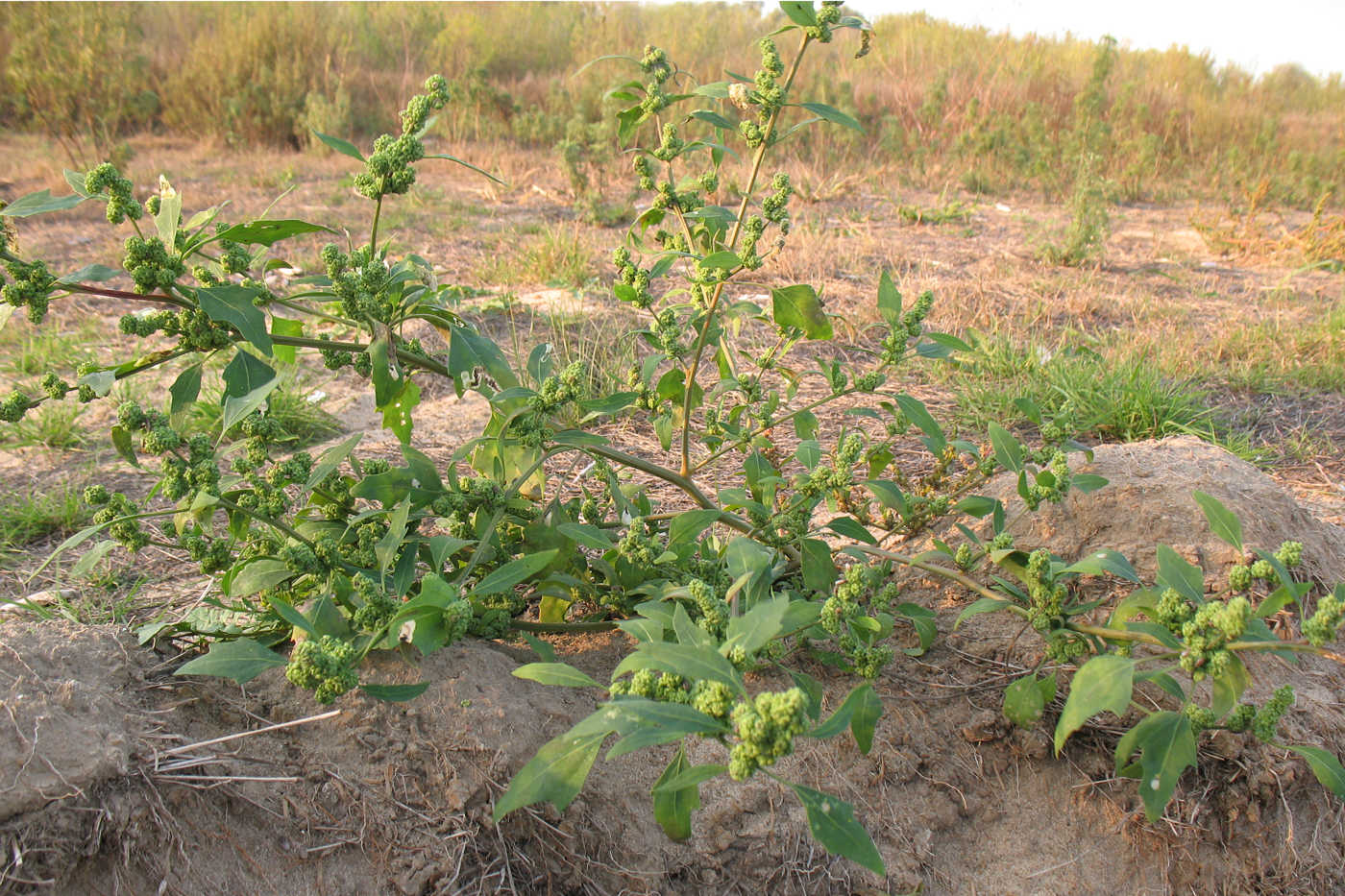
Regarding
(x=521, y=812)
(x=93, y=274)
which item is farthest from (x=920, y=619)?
(x=93, y=274)

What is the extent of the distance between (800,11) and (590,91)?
11224mm

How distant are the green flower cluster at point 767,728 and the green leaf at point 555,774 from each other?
236 mm

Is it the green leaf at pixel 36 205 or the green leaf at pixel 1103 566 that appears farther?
the green leaf at pixel 1103 566

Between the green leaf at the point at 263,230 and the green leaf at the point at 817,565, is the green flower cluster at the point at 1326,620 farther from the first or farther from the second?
the green leaf at the point at 263,230

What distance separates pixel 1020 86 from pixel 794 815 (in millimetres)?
11932

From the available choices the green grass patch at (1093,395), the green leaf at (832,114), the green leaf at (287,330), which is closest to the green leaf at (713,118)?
the green leaf at (832,114)

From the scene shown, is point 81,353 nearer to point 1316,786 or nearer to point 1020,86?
point 1316,786

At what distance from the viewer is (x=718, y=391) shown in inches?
84.3

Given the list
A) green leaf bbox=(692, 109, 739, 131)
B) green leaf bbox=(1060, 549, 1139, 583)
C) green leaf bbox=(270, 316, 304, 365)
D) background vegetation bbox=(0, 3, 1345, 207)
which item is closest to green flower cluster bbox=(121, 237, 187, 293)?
green leaf bbox=(270, 316, 304, 365)

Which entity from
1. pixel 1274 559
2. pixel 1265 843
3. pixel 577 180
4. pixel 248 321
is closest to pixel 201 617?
pixel 248 321

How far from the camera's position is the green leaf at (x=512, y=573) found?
148 cm

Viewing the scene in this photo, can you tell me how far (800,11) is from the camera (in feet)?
5.47

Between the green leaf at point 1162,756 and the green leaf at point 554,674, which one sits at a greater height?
the green leaf at point 554,674

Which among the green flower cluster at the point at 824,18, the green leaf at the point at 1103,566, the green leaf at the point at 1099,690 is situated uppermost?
the green flower cluster at the point at 824,18
